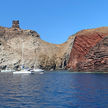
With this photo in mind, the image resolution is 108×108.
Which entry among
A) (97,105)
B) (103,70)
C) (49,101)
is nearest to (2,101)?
(49,101)

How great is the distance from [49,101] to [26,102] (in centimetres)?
340

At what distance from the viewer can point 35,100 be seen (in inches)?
1396

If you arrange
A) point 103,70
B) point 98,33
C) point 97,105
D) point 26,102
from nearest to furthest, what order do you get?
point 97,105 < point 26,102 < point 103,70 < point 98,33

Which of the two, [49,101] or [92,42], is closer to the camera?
[49,101]

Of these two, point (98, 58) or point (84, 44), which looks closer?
point (98, 58)

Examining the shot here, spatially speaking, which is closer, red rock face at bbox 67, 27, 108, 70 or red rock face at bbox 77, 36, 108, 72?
red rock face at bbox 77, 36, 108, 72

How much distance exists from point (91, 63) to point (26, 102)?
91.6 m

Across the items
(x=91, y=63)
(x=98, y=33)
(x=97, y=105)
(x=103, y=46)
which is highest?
(x=98, y=33)

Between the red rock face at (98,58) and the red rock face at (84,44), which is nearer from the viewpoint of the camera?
the red rock face at (98,58)

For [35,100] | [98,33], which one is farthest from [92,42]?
[35,100]

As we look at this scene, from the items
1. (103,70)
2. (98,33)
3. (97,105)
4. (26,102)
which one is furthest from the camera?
(98,33)

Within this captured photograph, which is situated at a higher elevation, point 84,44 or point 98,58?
point 84,44

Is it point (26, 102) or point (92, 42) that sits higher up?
point (92, 42)

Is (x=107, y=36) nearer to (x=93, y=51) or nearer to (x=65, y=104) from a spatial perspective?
(x=93, y=51)
